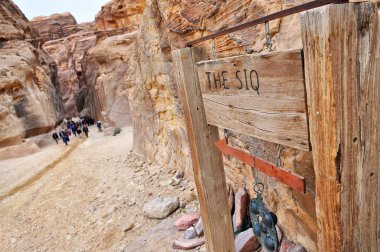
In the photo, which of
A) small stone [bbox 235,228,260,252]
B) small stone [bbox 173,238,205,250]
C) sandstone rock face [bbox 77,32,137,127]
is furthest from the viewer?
sandstone rock face [bbox 77,32,137,127]

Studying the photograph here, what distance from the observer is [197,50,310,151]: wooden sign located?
1073 mm

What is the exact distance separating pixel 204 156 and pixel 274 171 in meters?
0.65

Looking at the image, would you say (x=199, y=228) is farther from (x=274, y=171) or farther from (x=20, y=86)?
(x=20, y=86)

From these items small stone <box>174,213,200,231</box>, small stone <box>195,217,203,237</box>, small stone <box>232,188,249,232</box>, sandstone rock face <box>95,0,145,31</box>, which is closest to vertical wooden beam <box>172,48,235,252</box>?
small stone <box>232,188,249,232</box>

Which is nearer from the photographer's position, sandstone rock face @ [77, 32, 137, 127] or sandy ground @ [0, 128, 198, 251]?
sandy ground @ [0, 128, 198, 251]

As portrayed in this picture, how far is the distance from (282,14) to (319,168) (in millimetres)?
624

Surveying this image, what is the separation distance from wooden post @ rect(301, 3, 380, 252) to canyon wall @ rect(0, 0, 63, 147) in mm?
17355

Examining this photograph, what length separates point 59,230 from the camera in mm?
5391

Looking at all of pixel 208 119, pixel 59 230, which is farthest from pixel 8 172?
pixel 208 119

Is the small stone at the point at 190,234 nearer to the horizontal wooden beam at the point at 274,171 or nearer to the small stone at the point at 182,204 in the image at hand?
the small stone at the point at 182,204

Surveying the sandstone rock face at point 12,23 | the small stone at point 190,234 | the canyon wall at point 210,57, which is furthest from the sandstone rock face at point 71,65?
the small stone at point 190,234

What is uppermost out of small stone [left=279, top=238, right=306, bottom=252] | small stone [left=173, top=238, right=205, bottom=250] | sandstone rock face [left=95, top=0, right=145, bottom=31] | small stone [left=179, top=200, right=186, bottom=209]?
sandstone rock face [left=95, top=0, right=145, bottom=31]

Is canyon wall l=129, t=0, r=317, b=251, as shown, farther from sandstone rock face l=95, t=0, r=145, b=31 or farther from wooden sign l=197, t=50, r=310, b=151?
sandstone rock face l=95, t=0, r=145, b=31

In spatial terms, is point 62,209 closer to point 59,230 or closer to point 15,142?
point 59,230
